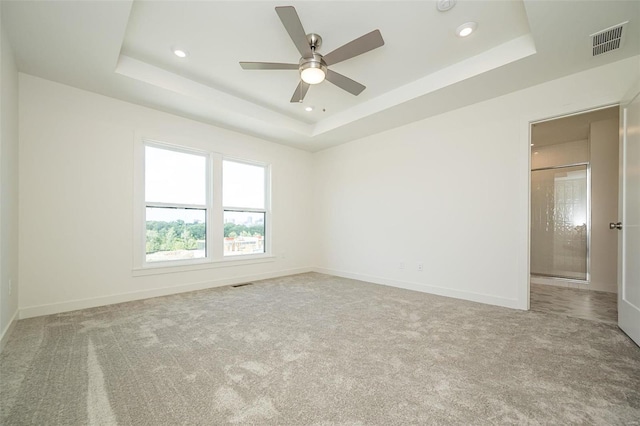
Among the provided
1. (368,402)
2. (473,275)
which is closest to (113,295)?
(368,402)

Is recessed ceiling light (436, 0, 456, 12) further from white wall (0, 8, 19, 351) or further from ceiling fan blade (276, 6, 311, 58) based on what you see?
white wall (0, 8, 19, 351)

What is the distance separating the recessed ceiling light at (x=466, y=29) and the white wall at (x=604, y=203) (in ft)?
11.7

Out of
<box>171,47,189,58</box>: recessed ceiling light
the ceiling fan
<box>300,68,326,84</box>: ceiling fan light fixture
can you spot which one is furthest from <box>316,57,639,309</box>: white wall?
<box>171,47,189,58</box>: recessed ceiling light

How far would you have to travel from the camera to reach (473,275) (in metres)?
3.67

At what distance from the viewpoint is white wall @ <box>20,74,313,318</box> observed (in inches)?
119

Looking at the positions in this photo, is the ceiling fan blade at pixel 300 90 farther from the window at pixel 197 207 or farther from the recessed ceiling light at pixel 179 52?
the window at pixel 197 207

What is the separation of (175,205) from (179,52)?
218 cm

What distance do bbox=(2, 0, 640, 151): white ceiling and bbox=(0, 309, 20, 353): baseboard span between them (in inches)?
102

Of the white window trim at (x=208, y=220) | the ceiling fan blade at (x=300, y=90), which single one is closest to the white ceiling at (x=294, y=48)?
the ceiling fan blade at (x=300, y=90)

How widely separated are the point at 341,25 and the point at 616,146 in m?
4.95

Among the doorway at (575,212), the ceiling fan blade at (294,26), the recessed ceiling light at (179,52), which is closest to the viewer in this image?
the ceiling fan blade at (294,26)

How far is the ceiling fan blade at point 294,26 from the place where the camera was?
193 cm

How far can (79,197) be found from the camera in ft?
10.9

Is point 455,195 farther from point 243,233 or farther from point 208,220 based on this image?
point 208,220
